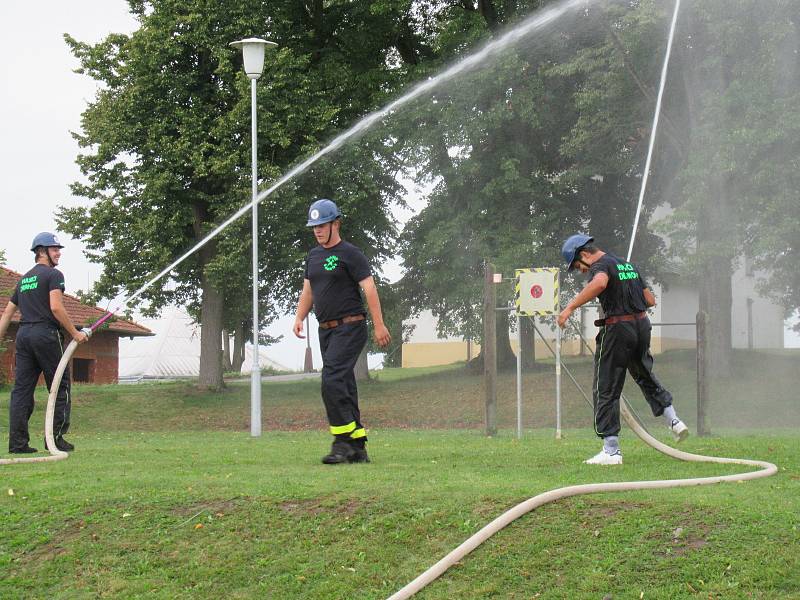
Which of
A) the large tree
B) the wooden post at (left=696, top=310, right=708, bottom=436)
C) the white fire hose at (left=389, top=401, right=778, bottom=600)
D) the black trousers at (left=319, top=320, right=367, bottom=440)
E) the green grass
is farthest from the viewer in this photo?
the large tree

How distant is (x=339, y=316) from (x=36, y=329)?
424 cm

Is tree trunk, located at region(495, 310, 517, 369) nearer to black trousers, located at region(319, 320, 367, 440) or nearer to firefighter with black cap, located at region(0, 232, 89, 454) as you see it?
firefighter with black cap, located at region(0, 232, 89, 454)

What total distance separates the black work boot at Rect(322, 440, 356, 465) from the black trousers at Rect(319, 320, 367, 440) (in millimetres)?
83

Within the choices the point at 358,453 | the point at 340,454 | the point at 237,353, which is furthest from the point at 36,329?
the point at 237,353

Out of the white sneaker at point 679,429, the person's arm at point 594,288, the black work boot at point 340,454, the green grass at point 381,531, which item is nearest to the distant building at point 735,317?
the white sneaker at point 679,429

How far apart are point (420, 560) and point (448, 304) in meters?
27.7

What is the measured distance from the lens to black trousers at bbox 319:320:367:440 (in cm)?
1055

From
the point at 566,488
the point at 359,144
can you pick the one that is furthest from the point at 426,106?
the point at 566,488

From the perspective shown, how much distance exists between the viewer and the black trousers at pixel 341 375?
10.6 meters

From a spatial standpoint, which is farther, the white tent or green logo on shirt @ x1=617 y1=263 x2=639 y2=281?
the white tent

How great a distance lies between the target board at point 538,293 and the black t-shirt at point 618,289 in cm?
567

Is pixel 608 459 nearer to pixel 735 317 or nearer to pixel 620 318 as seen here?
pixel 620 318

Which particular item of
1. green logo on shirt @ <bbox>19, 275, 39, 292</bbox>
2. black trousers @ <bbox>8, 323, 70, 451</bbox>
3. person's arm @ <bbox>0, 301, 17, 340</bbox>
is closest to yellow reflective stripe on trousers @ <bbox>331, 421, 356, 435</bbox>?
black trousers @ <bbox>8, 323, 70, 451</bbox>

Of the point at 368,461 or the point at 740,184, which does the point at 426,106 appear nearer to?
the point at 740,184
